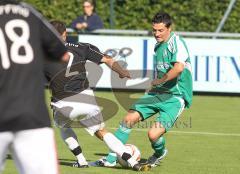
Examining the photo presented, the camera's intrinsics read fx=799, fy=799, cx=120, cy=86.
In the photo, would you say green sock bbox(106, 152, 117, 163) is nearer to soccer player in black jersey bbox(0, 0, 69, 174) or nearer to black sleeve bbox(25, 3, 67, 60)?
black sleeve bbox(25, 3, 67, 60)

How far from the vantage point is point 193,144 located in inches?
477

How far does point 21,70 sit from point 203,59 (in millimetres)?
12558

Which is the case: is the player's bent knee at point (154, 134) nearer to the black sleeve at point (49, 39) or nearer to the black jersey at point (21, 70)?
the black sleeve at point (49, 39)

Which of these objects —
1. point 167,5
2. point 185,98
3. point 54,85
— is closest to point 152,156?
point 185,98

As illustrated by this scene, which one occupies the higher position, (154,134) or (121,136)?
(154,134)

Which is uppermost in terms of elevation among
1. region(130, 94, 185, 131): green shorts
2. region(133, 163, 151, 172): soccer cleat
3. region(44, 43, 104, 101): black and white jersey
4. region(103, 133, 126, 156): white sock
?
region(44, 43, 104, 101): black and white jersey

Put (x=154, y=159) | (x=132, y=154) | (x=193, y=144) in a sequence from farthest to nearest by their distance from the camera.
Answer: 1. (x=193, y=144)
2. (x=154, y=159)
3. (x=132, y=154)

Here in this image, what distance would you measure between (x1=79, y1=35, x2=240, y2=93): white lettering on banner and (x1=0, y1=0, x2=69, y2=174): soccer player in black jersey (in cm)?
1229

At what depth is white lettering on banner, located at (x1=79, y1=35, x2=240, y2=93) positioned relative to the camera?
1786 centimetres

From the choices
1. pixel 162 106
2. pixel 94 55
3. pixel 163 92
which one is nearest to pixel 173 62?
pixel 163 92

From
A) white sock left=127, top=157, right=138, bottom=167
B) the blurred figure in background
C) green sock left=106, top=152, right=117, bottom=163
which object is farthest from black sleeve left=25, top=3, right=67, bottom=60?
the blurred figure in background

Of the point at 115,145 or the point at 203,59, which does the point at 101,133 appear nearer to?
the point at 115,145

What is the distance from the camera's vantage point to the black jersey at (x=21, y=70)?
5.72 metres

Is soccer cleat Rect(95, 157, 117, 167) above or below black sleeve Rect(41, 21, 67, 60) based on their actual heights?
below
